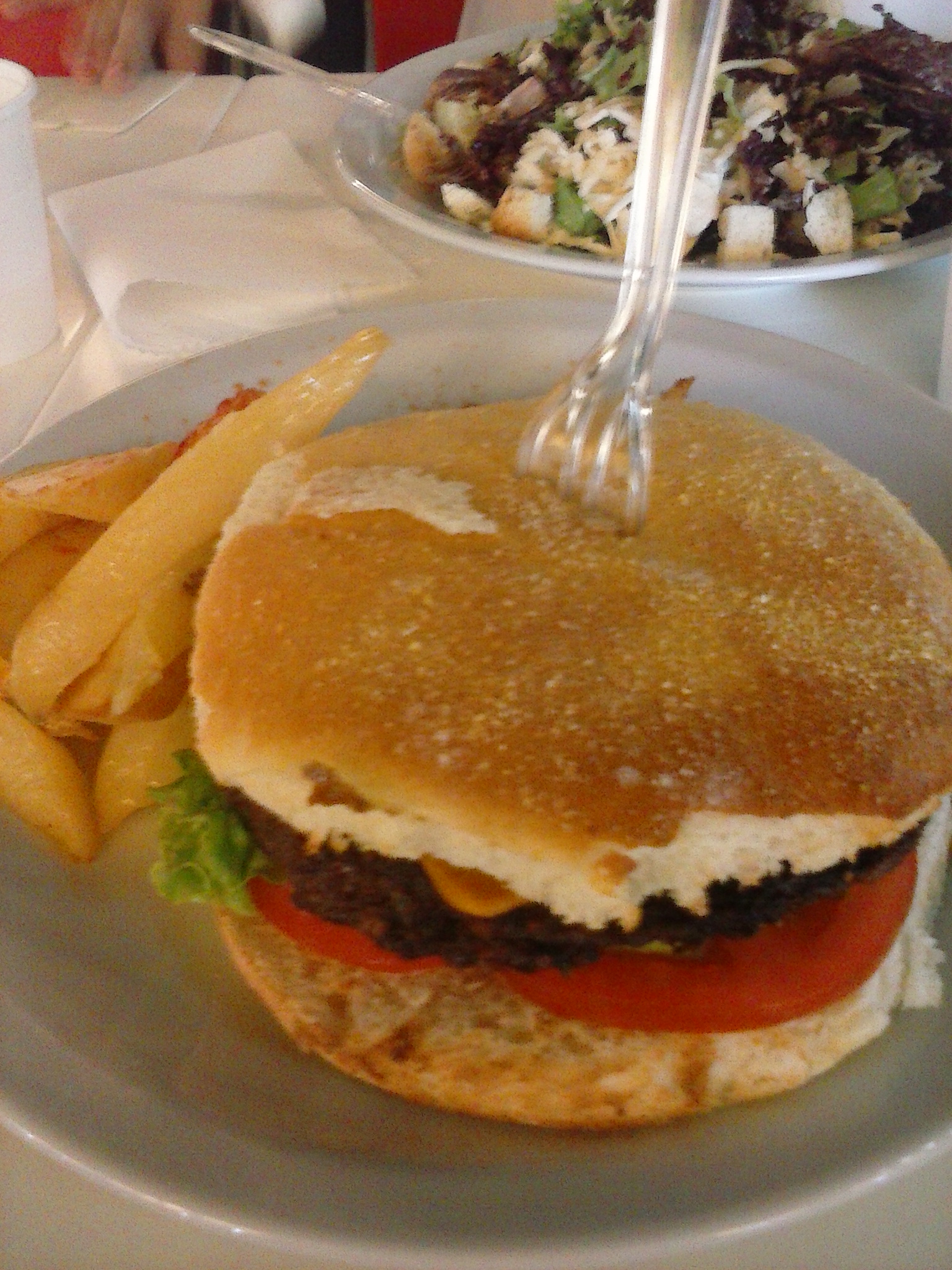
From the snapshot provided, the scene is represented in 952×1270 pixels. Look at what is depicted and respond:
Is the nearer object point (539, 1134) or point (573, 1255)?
point (573, 1255)

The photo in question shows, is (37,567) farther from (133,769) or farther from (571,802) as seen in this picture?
(571,802)

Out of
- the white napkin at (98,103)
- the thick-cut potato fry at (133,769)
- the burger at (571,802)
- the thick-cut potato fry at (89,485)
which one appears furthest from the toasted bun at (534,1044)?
the white napkin at (98,103)

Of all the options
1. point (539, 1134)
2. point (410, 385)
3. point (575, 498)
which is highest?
point (575, 498)

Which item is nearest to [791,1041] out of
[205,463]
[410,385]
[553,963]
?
[553,963]

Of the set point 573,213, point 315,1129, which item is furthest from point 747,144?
point 315,1129

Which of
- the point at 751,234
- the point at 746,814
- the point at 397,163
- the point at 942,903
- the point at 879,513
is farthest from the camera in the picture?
the point at 397,163

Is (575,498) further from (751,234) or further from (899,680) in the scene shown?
(751,234)
